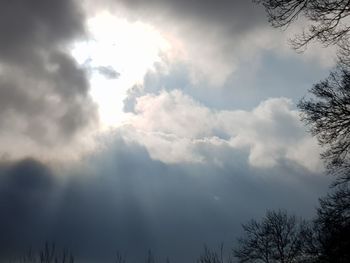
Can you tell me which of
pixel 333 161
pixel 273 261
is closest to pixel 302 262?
pixel 273 261

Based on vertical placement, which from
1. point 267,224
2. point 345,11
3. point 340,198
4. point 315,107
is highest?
point 267,224

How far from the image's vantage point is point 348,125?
7.57 metres

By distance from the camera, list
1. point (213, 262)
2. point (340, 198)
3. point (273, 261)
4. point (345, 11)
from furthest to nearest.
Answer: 1. point (213, 262)
2. point (273, 261)
3. point (340, 198)
4. point (345, 11)

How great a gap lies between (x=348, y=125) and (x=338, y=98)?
0.73m

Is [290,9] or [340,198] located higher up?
[290,9]

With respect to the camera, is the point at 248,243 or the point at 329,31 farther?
the point at 248,243

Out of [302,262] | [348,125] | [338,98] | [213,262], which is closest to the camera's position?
[348,125]

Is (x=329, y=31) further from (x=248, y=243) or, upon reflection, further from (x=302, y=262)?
(x=248, y=243)

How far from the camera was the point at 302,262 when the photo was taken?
4119cm

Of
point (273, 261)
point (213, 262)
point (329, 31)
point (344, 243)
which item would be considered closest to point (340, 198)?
point (344, 243)

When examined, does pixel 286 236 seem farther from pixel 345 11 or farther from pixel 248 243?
pixel 345 11

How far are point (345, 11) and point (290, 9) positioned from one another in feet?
2.55

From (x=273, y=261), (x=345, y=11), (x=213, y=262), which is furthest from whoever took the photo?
(x=213, y=262)

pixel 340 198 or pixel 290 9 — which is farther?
pixel 340 198
